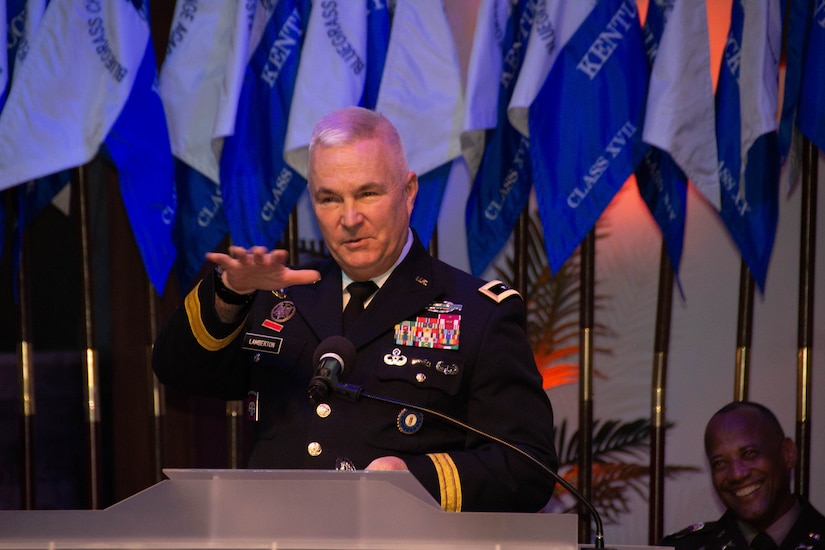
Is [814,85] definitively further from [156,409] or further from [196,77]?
[156,409]

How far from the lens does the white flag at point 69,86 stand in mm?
3604

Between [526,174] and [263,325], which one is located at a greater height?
[526,174]

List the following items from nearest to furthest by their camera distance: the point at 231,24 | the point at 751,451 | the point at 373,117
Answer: the point at 373,117
the point at 751,451
the point at 231,24

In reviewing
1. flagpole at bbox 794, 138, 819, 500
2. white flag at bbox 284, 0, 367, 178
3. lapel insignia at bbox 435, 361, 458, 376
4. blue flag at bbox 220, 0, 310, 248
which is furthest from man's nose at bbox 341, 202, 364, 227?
flagpole at bbox 794, 138, 819, 500

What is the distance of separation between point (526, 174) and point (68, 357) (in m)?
2.01

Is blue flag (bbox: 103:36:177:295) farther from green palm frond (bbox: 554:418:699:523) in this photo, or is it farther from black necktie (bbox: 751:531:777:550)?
black necktie (bbox: 751:531:777:550)

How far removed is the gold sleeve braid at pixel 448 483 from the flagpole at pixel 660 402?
7.11ft

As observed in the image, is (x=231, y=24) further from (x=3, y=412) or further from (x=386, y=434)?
(x=386, y=434)

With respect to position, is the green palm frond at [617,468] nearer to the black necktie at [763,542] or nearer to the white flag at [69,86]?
the black necktie at [763,542]

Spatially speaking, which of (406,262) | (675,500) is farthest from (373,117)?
(675,500)

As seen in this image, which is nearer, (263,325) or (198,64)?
(263,325)

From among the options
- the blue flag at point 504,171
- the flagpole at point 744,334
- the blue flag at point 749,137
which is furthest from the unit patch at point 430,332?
the flagpole at point 744,334

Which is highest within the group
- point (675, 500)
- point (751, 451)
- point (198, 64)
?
point (198, 64)

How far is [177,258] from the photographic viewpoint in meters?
3.89
